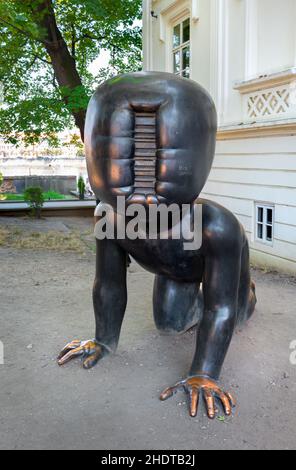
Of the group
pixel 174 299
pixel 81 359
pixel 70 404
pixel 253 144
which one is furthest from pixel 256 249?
pixel 70 404

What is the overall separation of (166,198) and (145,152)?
0.26 m

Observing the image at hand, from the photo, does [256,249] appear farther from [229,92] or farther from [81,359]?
[81,359]

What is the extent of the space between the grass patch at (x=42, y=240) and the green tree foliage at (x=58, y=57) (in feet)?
10.6

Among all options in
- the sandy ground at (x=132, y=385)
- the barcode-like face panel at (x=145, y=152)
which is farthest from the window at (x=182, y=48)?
the barcode-like face panel at (x=145, y=152)

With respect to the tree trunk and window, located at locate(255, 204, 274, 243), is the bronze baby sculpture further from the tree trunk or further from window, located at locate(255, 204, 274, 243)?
the tree trunk

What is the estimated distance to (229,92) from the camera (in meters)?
7.92

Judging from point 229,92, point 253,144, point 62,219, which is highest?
point 229,92

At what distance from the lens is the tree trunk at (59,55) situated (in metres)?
11.6

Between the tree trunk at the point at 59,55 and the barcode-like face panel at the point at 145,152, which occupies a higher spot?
the tree trunk at the point at 59,55

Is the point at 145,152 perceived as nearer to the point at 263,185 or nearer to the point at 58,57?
the point at 263,185

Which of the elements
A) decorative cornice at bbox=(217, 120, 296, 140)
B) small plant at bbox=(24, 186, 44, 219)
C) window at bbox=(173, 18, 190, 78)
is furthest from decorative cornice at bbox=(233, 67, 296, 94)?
small plant at bbox=(24, 186, 44, 219)

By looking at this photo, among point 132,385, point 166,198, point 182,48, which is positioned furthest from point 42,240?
point 166,198

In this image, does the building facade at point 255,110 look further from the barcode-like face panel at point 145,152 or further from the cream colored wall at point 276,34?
the barcode-like face panel at point 145,152
